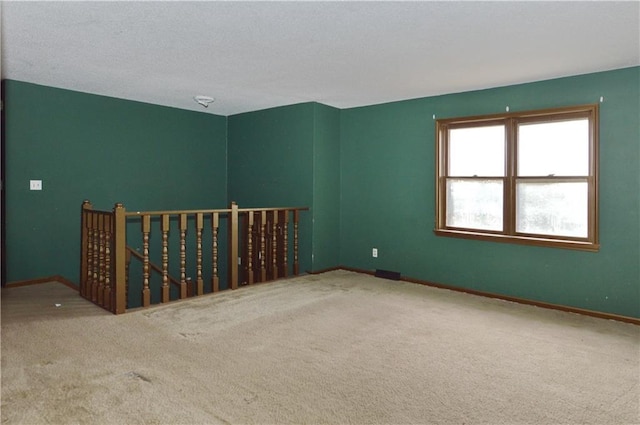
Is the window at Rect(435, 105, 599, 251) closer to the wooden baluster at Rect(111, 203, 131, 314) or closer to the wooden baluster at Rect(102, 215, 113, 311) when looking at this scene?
the wooden baluster at Rect(111, 203, 131, 314)

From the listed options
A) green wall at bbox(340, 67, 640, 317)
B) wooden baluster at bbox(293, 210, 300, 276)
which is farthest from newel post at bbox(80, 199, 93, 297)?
green wall at bbox(340, 67, 640, 317)

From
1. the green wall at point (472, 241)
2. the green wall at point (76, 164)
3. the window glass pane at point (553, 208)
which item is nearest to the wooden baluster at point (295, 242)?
the green wall at point (472, 241)

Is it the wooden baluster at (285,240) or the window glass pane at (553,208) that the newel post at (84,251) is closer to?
the wooden baluster at (285,240)

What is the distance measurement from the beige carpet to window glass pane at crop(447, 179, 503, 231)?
3.11ft

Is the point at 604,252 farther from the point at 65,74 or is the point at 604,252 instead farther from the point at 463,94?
the point at 65,74

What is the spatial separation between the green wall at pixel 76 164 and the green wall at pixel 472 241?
235 cm

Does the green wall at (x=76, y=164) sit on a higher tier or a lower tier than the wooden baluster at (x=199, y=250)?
higher

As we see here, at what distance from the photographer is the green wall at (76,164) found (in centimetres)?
457

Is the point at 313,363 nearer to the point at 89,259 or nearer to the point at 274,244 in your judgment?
the point at 274,244

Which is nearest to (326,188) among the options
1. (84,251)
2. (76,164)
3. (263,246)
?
(263,246)

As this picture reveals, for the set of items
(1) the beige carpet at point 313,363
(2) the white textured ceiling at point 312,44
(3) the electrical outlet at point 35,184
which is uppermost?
(2) the white textured ceiling at point 312,44

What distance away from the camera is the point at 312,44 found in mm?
3270

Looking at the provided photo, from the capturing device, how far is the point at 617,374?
8.69 ft

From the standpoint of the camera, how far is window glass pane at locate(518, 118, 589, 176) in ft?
13.2
